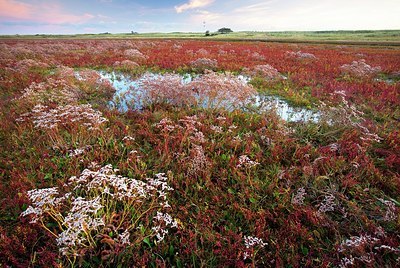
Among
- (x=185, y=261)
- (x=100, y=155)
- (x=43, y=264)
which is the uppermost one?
(x=100, y=155)

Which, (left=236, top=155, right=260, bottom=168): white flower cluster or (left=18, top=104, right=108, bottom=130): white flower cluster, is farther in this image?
(left=18, top=104, right=108, bottom=130): white flower cluster

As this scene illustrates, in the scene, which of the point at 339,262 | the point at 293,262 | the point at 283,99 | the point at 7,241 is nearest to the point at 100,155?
the point at 7,241

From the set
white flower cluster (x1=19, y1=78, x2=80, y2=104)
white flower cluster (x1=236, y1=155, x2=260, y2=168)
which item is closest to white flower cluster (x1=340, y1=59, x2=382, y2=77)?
white flower cluster (x1=236, y1=155, x2=260, y2=168)

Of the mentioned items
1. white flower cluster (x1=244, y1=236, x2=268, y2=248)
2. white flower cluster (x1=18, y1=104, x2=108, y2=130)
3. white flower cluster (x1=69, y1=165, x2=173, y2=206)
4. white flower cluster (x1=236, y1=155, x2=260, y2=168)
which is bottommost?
white flower cluster (x1=244, y1=236, x2=268, y2=248)

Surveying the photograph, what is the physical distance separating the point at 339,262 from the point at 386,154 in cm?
432

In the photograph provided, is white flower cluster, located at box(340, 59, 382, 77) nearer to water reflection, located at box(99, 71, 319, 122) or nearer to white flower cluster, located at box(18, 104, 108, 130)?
water reflection, located at box(99, 71, 319, 122)

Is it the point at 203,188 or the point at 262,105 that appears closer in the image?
the point at 203,188

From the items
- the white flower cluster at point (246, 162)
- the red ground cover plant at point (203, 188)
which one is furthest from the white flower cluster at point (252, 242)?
the white flower cluster at point (246, 162)

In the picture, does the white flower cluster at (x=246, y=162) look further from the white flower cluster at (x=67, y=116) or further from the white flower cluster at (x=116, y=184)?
the white flower cluster at (x=67, y=116)

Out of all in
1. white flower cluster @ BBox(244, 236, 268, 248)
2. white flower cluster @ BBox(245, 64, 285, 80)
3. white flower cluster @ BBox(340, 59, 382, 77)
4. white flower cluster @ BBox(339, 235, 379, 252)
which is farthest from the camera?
white flower cluster @ BBox(340, 59, 382, 77)

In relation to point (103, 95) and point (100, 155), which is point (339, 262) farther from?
point (103, 95)

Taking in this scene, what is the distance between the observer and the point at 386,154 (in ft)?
18.9

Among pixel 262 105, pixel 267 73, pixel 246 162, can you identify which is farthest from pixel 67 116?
pixel 267 73

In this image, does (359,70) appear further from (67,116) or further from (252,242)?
(67,116)
